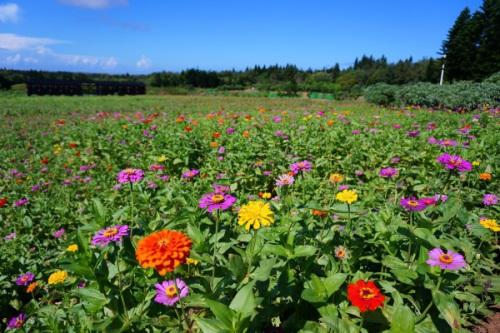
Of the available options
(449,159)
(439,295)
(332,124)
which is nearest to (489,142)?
(332,124)

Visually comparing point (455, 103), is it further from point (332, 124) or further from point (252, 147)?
point (252, 147)

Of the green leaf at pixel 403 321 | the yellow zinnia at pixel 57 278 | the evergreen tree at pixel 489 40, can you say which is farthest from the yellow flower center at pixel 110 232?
the evergreen tree at pixel 489 40

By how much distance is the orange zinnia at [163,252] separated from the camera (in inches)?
44.5

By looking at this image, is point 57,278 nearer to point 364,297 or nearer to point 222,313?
point 222,313

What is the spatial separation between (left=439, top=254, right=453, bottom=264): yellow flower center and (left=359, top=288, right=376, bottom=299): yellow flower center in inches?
13.6

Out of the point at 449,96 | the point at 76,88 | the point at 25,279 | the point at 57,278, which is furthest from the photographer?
the point at 76,88

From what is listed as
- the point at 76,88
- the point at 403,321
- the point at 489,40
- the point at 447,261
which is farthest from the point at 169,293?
the point at 489,40

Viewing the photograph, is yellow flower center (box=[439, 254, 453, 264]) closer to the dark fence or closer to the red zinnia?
the red zinnia

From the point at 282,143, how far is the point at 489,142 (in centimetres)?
279

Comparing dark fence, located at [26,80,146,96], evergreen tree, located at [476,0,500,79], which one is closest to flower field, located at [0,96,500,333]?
dark fence, located at [26,80,146,96]

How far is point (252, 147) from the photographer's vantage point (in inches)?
186

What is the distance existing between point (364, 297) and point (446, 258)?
16.1 inches

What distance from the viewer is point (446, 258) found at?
1313mm

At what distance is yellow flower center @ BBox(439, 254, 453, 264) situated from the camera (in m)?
1.30
